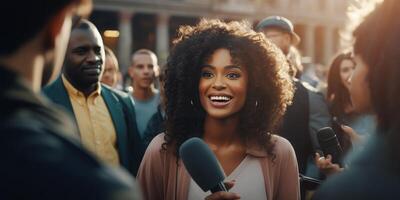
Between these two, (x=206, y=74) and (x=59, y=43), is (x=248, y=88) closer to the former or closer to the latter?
(x=206, y=74)

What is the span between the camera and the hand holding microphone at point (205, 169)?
273 cm

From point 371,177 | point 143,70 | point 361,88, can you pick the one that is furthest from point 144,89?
point 371,177

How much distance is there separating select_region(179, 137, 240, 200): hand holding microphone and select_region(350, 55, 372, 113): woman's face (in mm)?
743

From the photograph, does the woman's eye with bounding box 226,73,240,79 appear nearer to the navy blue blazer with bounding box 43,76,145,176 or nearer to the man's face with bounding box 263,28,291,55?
the navy blue blazer with bounding box 43,76,145,176

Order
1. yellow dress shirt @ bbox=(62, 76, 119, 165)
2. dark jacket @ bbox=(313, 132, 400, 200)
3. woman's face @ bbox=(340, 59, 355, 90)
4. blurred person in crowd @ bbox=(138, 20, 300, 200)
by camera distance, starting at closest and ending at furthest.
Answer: dark jacket @ bbox=(313, 132, 400, 200) → blurred person in crowd @ bbox=(138, 20, 300, 200) → yellow dress shirt @ bbox=(62, 76, 119, 165) → woman's face @ bbox=(340, 59, 355, 90)

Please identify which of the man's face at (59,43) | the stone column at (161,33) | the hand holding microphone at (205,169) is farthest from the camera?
the stone column at (161,33)

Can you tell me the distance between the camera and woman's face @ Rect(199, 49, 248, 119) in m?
3.52

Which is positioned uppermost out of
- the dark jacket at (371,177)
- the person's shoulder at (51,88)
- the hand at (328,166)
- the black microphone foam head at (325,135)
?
the dark jacket at (371,177)

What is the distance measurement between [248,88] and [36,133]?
7.81ft

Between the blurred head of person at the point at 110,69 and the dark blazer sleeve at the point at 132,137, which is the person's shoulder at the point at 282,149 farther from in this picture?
the blurred head of person at the point at 110,69

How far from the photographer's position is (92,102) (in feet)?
15.4

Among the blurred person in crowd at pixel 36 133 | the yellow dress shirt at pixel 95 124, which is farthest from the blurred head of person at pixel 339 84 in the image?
the blurred person in crowd at pixel 36 133

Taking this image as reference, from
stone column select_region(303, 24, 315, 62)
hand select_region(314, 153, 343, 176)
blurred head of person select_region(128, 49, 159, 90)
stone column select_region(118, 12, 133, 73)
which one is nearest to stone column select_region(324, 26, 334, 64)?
stone column select_region(303, 24, 315, 62)

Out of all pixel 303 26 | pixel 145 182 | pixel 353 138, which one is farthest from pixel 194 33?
pixel 303 26
